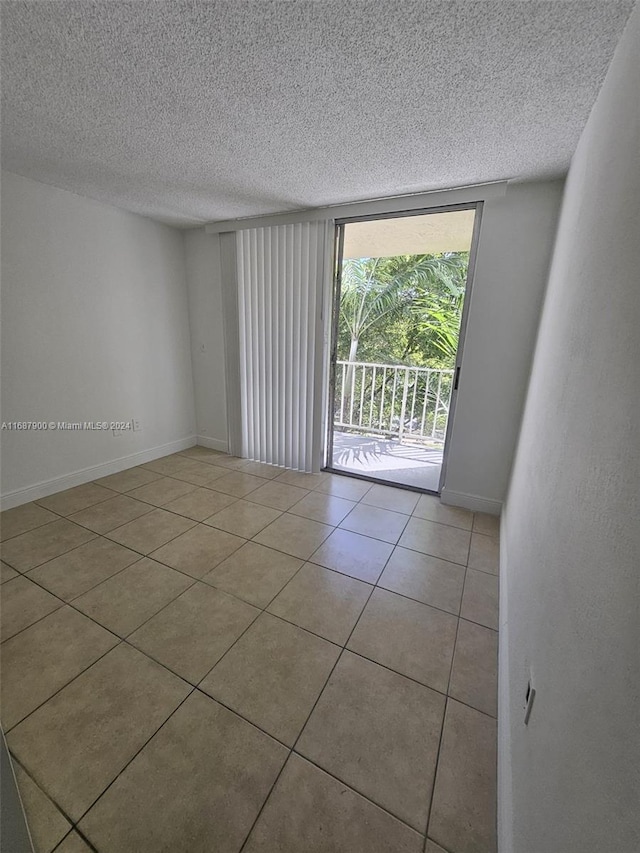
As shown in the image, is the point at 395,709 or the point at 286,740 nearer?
the point at 286,740

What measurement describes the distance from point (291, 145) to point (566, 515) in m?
2.06

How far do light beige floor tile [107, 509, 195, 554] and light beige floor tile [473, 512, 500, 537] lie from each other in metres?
2.02

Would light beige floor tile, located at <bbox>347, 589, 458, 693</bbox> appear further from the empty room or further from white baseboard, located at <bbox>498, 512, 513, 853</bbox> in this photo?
white baseboard, located at <bbox>498, 512, 513, 853</bbox>

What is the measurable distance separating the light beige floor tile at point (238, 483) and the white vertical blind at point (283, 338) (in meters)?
0.37

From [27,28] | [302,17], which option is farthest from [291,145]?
[27,28]

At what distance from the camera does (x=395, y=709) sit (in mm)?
1239

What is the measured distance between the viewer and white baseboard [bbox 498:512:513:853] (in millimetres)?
887

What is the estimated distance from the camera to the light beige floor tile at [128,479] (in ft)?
9.52

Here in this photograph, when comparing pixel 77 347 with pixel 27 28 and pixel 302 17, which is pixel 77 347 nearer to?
pixel 27 28

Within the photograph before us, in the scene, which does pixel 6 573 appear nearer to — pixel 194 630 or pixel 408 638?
pixel 194 630

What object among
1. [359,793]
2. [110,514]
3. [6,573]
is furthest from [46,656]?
[359,793]

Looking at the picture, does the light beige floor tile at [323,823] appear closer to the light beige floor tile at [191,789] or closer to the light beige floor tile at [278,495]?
the light beige floor tile at [191,789]

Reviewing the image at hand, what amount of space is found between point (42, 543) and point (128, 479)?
0.98 meters

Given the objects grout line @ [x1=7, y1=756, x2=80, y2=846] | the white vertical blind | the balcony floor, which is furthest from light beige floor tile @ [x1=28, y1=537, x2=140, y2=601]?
the balcony floor
